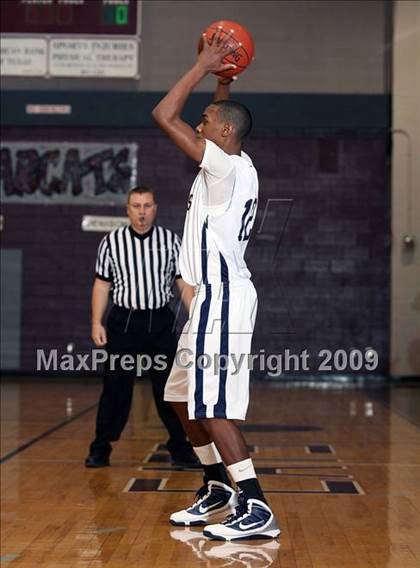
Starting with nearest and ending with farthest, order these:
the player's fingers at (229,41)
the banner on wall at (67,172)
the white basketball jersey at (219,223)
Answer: the player's fingers at (229,41)
the white basketball jersey at (219,223)
the banner on wall at (67,172)

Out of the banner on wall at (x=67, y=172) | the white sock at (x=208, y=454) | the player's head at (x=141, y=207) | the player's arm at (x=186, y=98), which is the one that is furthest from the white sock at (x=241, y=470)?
the banner on wall at (x=67, y=172)

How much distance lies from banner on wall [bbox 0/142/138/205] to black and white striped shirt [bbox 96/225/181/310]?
22.8 ft

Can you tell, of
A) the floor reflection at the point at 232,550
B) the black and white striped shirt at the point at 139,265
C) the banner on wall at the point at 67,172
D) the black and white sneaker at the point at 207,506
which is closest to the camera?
the floor reflection at the point at 232,550

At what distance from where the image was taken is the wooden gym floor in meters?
3.98

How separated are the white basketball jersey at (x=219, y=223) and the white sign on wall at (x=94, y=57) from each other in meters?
9.10

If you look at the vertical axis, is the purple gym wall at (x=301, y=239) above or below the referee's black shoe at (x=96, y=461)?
above

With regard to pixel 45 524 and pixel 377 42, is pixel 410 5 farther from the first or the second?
pixel 45 524

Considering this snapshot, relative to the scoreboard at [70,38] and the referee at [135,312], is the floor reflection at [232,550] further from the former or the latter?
the scoreboard at [70,38]

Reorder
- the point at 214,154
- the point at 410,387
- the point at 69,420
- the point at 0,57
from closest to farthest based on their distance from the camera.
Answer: the point at 214,154 < the point at 69,420 < the point at 410,387 < the point at 0,57

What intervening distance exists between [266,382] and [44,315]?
106 inches

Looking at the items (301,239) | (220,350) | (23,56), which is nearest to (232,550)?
(220,350)

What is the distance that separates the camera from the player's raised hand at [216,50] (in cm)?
389

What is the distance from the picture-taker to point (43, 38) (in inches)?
512

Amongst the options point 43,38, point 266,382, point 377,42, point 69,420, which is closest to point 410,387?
point 266,382
